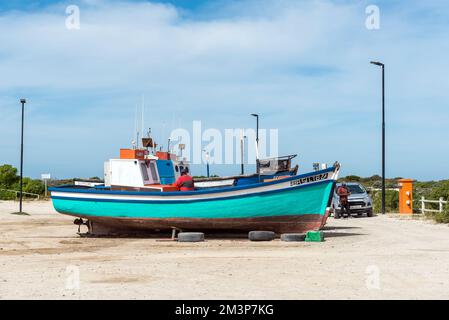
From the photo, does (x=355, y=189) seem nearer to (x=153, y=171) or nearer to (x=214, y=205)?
(x=153, y=171)

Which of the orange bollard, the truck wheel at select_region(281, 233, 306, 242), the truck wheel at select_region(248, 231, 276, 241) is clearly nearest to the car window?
the orange bollard

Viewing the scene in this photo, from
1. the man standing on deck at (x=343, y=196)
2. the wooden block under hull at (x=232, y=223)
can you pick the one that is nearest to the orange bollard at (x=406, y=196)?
the man standing on deck at (x=343, y=196)

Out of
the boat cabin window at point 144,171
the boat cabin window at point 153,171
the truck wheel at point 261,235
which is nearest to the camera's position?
the truck wheel at point 261,235

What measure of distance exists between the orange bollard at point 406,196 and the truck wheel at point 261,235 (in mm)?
16194

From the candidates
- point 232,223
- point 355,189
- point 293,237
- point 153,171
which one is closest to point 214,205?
point 232,223

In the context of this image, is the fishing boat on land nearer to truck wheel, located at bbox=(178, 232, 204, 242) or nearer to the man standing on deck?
truck wheel, located at bbox=(178, 232, 204, 242)

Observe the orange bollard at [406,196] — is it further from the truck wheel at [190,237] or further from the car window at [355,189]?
the truck wheel at [190,237]

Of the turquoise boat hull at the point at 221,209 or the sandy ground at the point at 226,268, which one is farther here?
the turquoise boat hull at the point at 221,209

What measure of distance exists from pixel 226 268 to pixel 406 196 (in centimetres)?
2268

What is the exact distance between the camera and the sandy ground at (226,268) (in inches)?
378

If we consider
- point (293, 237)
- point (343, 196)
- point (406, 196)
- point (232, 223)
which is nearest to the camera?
point (293, 237)

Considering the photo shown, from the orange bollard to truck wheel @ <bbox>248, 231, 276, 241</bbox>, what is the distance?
53.1ft

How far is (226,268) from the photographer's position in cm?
1228
